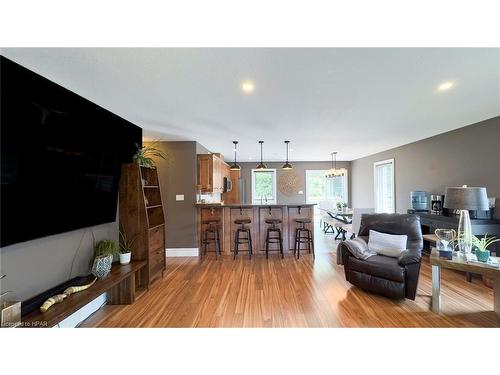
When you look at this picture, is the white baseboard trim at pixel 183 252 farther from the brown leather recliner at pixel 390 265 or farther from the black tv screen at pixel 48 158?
the brown leather recliner at pixel 390 265

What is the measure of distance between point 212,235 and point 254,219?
3.40ft

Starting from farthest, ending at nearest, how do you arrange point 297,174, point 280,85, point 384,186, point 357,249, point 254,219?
1. point 297,174
2. point 384,186
3. point 254,219
4. point 357,249
5. point 280,85

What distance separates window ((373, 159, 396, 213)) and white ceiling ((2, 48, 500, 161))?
2.54 meters

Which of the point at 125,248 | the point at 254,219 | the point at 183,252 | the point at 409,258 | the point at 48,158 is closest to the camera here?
the point at 48,158

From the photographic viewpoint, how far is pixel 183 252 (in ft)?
14.9

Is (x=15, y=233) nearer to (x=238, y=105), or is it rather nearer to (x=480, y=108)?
(x=238, y=105)

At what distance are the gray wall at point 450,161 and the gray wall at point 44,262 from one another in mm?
6090

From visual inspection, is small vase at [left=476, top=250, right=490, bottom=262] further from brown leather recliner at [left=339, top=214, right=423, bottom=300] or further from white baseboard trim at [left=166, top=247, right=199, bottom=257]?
white baseboard trim at [left=166, top=247, right=199, bottom=257]

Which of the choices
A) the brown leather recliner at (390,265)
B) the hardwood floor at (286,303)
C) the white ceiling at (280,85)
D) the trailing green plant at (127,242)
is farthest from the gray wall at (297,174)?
the trailing green plant at (127,242)

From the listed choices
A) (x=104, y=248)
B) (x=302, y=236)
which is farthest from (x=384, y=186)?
(x=104, y=248)

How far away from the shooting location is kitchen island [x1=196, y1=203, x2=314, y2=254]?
470 centimetres

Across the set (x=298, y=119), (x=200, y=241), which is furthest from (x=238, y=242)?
(x=298, y=119)

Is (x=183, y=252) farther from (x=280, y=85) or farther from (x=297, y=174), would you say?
(x=297, y=174)
